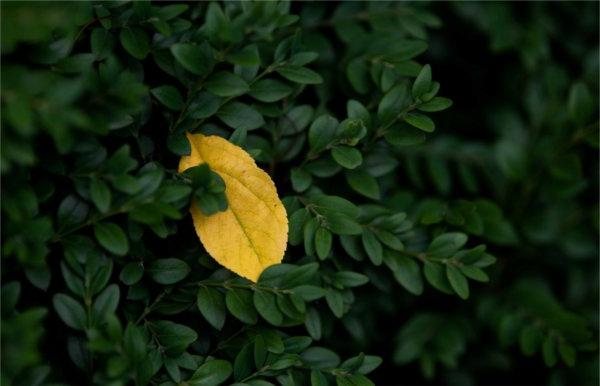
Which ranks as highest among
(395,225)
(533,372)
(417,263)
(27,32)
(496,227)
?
(27,32)

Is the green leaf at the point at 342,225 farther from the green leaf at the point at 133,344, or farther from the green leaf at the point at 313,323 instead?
the green leaf at the point at 133,344

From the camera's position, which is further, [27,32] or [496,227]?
[496,227]

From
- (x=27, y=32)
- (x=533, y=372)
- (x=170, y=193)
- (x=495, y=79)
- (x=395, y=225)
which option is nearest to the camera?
(x=27, y=32)

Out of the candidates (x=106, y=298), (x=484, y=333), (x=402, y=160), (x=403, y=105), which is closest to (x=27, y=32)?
(x=106, y=298)

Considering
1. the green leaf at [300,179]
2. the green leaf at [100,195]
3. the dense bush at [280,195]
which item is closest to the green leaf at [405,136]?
the dense bush at [280,195]

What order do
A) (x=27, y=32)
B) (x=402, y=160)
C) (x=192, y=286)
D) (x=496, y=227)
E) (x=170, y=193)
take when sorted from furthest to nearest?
(x=402, y=160) → (x=496, y=227) → (x=192, y=286) → (x=170, y=193) → (x=27, y=32)

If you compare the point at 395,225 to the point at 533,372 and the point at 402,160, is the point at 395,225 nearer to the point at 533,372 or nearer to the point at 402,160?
the point at 402,160

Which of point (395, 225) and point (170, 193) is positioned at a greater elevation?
point (170, 193)
